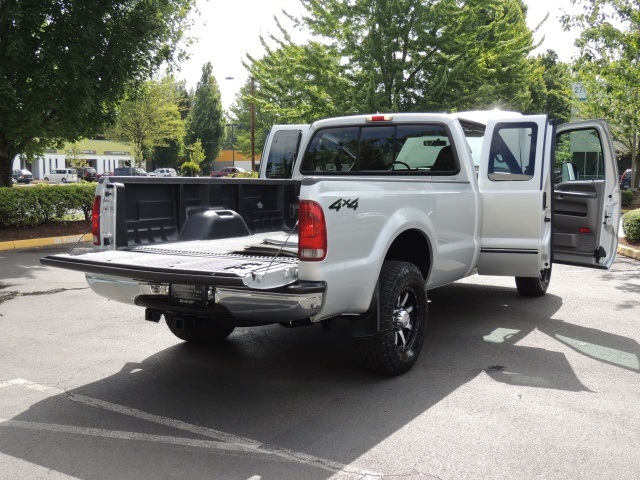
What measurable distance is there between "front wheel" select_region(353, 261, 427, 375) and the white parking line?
1.26 m

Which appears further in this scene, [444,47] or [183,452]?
[444,47]

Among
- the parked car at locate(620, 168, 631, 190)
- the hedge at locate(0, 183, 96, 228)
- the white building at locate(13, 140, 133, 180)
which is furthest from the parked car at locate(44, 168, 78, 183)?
the parked car at locate(620, 168, 631, 190)

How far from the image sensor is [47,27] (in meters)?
14.1

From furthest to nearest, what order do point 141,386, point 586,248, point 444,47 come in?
point 444,47 < point 586,248 < point 141,386

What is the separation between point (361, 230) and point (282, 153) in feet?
13.2

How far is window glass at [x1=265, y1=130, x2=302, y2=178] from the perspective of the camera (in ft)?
26.6

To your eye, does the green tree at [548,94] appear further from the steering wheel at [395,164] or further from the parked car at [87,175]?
the parked car at [87,175]

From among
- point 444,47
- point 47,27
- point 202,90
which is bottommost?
point 47,27

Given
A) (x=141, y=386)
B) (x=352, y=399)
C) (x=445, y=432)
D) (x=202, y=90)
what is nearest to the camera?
(x=445, y=432)

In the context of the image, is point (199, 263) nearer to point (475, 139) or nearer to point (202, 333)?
point (202, 333)

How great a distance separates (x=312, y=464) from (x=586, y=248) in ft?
15.7

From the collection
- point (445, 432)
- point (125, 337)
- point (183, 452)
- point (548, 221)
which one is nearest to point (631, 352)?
point (548, 221)

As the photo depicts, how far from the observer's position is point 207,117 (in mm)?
67062

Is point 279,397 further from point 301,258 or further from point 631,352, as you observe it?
point 631,352
